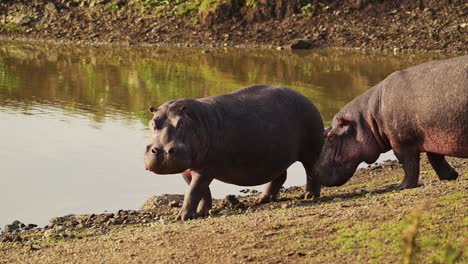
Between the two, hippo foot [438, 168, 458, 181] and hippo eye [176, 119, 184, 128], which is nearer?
hippo eye [176, 119, 184, 128]

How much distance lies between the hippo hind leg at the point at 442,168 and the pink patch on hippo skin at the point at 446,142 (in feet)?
1.86

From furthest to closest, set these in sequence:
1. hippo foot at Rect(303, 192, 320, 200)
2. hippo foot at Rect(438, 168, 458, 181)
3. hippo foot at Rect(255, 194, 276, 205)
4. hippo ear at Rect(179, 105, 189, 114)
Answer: hippo foot at Rect(255, 194, 276, 205), hippo foot at Rect(303, 192, 320, 200), hippo foot at Rect(438, 168, 458, 181), hippo ear at Rect(179, 105, 189, 114)

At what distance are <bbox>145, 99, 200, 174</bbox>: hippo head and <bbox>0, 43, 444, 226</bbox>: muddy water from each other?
2174 millimetres

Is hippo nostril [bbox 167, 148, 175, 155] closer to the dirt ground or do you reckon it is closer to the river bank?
the dirt ground

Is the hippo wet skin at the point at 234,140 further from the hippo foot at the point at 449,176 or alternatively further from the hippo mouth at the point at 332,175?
the hippo foot at the point at 449,176

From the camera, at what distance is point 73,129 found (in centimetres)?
1747

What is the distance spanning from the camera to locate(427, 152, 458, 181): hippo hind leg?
1117 cm

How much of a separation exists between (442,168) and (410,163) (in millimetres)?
579

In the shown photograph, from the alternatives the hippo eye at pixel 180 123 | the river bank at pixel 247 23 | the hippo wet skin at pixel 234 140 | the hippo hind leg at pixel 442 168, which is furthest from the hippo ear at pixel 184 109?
→ the river bank at pixel 247 23

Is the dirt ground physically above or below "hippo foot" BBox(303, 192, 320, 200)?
above

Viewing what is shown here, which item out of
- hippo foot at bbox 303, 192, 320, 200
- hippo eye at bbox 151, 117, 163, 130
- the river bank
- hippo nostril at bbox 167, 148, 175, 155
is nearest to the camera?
hippo nostril at bbox 167, 148, 175, 155

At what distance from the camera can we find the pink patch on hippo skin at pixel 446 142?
1028cm

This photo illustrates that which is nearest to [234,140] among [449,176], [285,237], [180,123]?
[180,123]

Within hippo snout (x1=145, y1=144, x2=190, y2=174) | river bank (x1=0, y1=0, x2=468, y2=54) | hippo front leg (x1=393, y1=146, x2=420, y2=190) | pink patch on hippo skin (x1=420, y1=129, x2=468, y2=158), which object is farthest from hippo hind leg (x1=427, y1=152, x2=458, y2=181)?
river bank (x1=0, y1=0, x2=468, y2=54)
